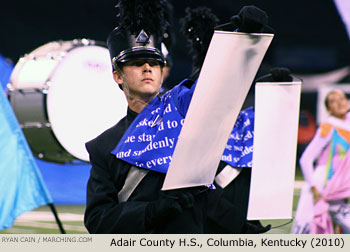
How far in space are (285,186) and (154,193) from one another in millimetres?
356

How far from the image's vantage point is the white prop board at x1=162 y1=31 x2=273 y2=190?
1462 mm

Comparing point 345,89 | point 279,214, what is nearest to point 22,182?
point 279,214

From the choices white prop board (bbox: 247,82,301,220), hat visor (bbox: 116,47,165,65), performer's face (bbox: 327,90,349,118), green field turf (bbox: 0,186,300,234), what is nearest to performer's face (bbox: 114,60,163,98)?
hat visor (bbox: 116,47,165,65)

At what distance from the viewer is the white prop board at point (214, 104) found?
146 centimetres

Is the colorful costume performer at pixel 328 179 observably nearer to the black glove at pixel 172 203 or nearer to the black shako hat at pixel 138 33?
the black shako hat at pixel 138 33

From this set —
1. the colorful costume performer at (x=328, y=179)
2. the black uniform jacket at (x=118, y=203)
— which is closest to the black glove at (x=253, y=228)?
the black uniform jacket at (x=118, y=203)

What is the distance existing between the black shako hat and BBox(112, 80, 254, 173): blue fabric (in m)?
0.16

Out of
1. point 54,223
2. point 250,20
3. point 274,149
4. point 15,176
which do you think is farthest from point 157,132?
point 54,223

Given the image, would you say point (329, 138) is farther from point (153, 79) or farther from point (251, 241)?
point (153, 79)

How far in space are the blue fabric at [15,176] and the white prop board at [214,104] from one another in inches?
83.9

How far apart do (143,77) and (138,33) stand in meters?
0.15

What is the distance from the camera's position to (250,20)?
1.42 m

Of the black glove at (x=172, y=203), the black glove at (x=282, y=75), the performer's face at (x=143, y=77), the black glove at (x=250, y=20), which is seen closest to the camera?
the black glove at (x=250, y=20)

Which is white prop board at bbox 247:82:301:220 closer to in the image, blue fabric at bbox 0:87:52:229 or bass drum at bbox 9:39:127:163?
blue fabric at bbox 0:87:52:229
